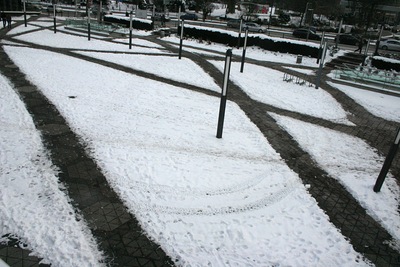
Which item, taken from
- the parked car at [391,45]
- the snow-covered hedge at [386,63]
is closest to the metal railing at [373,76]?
the snow-covered hedge at [386,63]

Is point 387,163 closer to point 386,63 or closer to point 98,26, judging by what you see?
point 386,63

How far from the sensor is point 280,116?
12070mm

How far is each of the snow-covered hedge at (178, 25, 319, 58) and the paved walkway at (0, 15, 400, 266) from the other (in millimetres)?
14177

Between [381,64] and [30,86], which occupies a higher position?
[381,64]

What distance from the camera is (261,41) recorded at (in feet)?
90.2

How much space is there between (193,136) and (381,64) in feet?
61.1

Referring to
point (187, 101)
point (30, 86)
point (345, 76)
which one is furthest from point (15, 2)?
point (345, 76)

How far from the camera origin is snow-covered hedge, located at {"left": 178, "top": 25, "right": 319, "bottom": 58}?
2573cm

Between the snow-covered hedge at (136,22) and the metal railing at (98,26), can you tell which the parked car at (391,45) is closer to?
the snow-covered hedge at (136,22)

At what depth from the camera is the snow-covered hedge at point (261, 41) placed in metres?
25.7

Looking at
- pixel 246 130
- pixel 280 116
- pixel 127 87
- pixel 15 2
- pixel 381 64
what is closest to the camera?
pixel 246 130

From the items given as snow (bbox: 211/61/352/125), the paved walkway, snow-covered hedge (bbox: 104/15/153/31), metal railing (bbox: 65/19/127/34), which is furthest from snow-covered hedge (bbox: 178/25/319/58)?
the paved walkway

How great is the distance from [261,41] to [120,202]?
24121 mm

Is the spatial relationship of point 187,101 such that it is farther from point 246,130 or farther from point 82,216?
point 82,216
